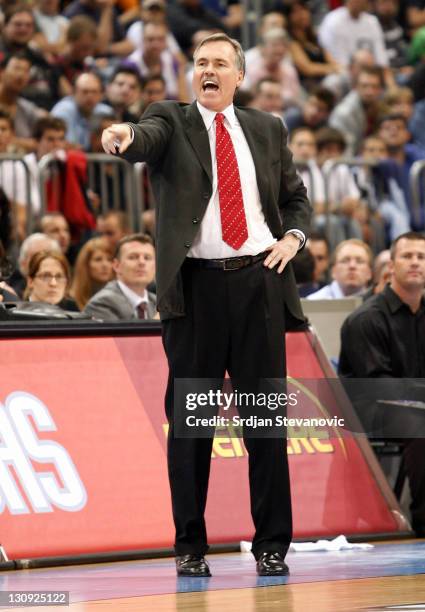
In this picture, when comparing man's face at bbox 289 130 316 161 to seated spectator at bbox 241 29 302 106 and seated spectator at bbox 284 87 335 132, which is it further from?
seated spectator at bbox 241 29 302 106

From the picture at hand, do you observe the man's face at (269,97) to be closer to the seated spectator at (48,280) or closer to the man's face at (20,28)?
the man's face at (20,28)

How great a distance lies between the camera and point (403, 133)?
1453 cm

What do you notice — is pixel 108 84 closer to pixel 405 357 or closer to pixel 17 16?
pixel 17 16

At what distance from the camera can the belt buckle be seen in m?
5.94

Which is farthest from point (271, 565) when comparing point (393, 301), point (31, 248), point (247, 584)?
point (31, 248)

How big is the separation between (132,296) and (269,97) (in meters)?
5.67

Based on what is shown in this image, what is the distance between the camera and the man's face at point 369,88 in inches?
611

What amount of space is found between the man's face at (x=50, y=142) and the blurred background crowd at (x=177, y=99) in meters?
0.01

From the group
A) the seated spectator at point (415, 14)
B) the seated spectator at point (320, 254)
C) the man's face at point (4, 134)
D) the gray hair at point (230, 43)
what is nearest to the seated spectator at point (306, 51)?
the seated spectator at point (415, 14)

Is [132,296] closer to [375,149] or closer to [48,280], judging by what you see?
[48,280]

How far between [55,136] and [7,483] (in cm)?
549

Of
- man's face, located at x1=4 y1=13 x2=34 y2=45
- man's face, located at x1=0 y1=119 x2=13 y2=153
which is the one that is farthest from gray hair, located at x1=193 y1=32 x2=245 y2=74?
man's face, located at x1=4 y1=13 x2=34 y2=45

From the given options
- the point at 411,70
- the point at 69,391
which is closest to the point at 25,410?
the point at 69,391

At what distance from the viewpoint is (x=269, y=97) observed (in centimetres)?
1427
